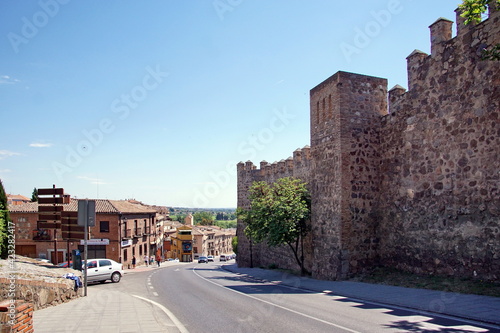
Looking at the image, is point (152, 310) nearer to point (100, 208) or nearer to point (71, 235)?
point (71, 235)

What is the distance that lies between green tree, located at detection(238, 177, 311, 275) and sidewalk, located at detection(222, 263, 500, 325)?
12.7ft

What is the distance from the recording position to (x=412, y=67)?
14750 millimetres

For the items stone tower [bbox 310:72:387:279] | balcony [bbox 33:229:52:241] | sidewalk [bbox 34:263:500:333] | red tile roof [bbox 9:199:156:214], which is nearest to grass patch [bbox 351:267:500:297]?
sidewalk [bbox 34:263:500:333]

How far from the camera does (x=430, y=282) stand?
12867mm

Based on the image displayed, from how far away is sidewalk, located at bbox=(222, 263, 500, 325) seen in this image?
8.79 meters

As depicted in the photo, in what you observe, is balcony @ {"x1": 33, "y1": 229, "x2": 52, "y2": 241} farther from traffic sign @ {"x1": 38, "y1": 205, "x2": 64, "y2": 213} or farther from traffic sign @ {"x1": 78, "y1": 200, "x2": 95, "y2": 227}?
traffic sign @ {"x1": 78, "y1": 200, "x2": 95, "y2": 227}

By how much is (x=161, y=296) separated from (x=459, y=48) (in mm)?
13410

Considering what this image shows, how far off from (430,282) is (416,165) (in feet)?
14.2

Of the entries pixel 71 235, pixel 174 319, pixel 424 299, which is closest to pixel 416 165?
pixel 424 299

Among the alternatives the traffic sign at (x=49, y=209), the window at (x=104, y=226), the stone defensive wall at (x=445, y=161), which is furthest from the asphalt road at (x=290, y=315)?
the window at (x=104, y=226)

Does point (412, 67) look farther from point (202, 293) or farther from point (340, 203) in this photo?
point (202, 293)

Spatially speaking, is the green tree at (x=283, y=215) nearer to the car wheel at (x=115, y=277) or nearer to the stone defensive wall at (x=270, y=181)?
the stone defensive wall at (x=270, y=181)

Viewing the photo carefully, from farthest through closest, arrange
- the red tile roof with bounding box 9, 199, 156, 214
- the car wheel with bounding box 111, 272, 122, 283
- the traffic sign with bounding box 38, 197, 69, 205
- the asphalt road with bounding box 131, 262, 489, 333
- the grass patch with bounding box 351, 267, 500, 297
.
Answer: the red tile roof with bounding box 9, 199, 156, 214, the car wheel with bounding box 111, 272, 122, 283, the traffic sign with bounding box 38, 197, 69, 205, the grass patch with bounding box 351, 267, 500, 297, the asphalt road with bounding box 131, 262, 489, 333

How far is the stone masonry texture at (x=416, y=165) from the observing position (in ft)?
38.9
